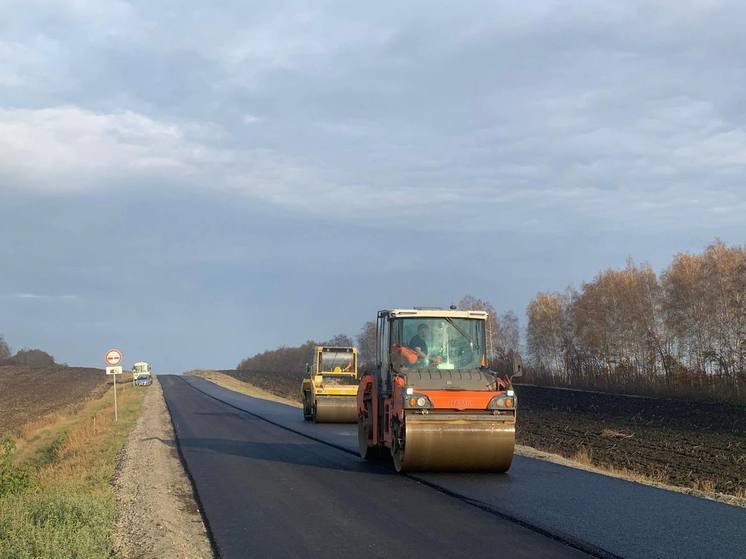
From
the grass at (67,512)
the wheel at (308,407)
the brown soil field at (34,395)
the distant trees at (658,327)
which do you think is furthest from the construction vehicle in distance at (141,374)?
the grass at (67,512)

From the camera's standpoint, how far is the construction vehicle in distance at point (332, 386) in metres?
27.6

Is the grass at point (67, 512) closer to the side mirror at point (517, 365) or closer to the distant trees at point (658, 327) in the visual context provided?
the side mirror at point (517, 365)

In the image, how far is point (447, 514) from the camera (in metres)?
9.58

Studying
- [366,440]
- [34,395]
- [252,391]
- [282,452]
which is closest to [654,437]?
[282,452]

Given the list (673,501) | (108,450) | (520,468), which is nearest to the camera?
(673,501)

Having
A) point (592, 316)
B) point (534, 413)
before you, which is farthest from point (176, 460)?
point (592, 316)

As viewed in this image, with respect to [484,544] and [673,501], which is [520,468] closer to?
[673,501]

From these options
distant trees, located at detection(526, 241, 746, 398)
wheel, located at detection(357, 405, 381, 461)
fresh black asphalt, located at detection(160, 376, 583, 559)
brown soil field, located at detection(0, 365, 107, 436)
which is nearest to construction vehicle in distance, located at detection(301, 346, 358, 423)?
fresh black asphalt, located at detection(160, 376, 583, 559)

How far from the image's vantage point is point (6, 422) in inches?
1640

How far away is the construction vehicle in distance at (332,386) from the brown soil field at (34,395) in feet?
54.0

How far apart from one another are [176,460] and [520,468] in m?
7.56

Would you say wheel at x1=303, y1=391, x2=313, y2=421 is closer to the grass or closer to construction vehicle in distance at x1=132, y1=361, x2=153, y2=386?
the grass

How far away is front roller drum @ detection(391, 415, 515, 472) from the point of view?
40.4 feet

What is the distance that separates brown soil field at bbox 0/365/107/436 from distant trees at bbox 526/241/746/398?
139 ft
